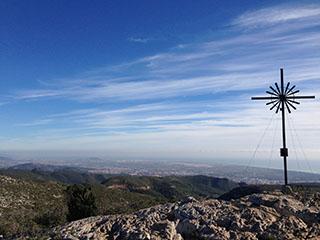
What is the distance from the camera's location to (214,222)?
17609mm

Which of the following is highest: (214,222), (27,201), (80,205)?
(214,222)

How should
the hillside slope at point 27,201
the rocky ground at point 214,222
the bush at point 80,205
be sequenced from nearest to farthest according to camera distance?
the rocky ground at point 214,222
the bush at point 80,205
the hillside slope at point 27,201

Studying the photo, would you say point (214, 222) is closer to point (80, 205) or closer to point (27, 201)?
point (80, 205)

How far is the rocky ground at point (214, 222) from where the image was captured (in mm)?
16875

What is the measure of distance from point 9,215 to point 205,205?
31.6 m

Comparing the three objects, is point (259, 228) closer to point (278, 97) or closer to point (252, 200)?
point (252, 200)

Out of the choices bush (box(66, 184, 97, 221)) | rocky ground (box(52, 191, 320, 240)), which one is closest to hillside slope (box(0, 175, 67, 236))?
bush (box(66, 184, 97, 221))

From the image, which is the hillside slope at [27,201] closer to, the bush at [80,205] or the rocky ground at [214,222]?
the bush at [80,205]

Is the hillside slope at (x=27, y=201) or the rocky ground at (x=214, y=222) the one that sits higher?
the rocky ground at (x=214, y=222)

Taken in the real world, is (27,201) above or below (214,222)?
below

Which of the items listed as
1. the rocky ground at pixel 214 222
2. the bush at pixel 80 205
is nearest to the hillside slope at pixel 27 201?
the bush at pixel 80 205

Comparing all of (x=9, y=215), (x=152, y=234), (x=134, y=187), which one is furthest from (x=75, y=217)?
(x=134, y=187)

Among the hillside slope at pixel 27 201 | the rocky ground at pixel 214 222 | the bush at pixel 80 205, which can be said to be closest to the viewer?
the rocky ground at pixel 214 222

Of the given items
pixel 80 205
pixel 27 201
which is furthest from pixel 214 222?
pixel 27 201
